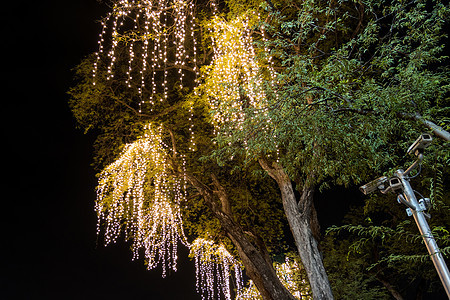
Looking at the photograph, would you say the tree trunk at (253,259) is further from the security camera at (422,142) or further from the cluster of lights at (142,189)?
the security camera at (422,142)

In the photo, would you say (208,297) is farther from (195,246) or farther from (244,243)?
(244,243)

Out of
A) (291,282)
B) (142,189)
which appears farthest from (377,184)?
(291,282)

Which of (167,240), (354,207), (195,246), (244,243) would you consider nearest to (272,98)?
(244,243)

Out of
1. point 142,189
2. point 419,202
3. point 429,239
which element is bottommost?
point 429,239

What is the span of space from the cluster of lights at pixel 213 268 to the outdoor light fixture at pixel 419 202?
6.61 m

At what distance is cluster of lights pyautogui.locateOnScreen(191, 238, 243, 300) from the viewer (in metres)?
9.07

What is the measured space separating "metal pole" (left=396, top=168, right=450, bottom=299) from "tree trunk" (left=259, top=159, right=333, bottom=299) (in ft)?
8.37

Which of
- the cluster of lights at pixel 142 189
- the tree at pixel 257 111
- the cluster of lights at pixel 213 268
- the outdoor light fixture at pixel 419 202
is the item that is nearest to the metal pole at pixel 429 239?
the outdoor light fixture at pixel 419 202

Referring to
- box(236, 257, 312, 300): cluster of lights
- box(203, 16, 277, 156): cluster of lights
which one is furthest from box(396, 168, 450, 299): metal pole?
box(236, 257, 312, 300): cluster of lights

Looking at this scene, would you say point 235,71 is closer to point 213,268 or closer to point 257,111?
point 257,111

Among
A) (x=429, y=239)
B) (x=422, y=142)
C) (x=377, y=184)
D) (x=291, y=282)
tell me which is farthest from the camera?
(x=291, y=282)

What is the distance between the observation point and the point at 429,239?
8.50 feet

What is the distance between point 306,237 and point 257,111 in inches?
117

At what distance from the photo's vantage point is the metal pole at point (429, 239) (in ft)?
8.26
